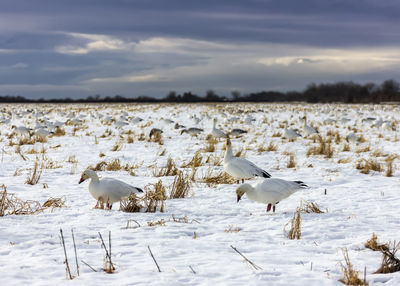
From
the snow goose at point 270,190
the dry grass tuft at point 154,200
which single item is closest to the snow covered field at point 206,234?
the dry grass tuft at point 154,200

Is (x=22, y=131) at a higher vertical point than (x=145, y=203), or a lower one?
higher

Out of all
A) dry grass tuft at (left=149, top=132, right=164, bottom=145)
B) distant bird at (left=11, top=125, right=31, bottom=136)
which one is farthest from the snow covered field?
distant bird at (left=11, top=125, right=31, bottom=136)

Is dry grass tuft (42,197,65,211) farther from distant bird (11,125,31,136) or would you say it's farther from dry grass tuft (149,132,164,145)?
distant bird (11,125,31,136)

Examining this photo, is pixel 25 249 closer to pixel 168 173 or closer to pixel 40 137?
pixel 168 173

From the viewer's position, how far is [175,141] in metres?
16.3

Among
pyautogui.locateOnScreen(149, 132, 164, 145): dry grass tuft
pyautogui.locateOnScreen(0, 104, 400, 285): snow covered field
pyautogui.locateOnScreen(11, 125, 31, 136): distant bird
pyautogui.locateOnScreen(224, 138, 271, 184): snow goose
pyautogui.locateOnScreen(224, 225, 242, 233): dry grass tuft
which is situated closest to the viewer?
pyautogui.locateOnScreen(0, 104, 400, 285): snow covered field

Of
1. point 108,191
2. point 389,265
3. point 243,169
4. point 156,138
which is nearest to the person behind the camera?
point 389,265

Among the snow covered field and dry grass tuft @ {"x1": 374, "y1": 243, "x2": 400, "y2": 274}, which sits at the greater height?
dry grass tuft @ {"x1": 374, "y1": 243, "x2": 400, "y2": 274}

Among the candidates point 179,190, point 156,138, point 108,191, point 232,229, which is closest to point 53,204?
point 108,191

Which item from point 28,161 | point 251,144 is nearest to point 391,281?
point 28,161

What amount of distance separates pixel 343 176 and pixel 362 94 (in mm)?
103548

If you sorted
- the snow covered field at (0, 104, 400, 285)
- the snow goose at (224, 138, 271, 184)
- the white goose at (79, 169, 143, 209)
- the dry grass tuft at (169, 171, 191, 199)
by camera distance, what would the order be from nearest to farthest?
the snow covered field at (0, 104, 400, 285), the white goose at (79, 169, 143, 209), the dry grass tuft at (169, 171, 191, 199), the snow goose at (224, 138, 271, 184)

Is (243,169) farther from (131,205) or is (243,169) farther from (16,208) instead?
(16,208)

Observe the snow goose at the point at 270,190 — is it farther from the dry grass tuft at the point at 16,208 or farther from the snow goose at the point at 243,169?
the dry grass tuft at the point at 16,208
